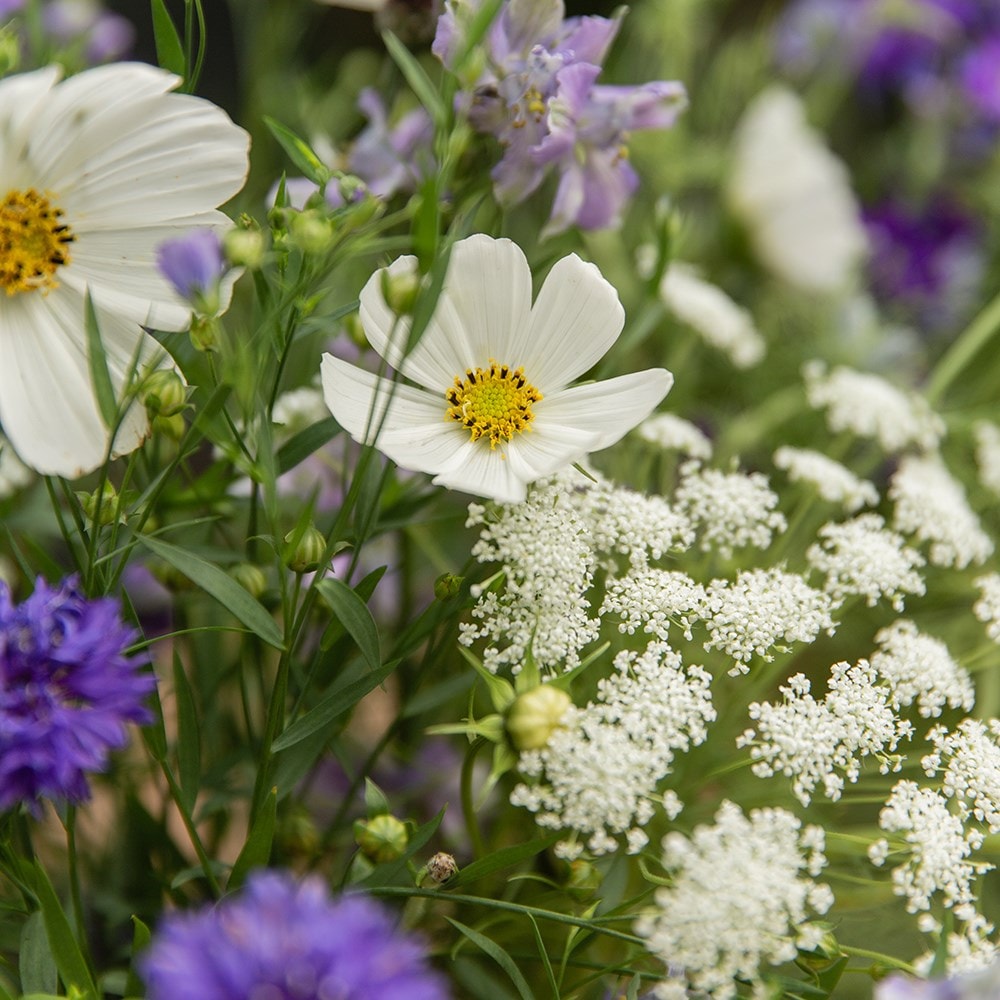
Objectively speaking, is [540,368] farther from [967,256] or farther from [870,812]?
[967,256]

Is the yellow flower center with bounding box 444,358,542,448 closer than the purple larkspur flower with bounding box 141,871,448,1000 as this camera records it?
No

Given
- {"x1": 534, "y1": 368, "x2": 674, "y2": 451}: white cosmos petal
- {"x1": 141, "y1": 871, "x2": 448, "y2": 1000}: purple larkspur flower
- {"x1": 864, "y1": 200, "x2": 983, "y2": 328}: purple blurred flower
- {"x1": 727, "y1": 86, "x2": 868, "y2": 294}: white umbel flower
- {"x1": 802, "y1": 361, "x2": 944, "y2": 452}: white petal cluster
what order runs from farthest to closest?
{"x1": 864, "y1": 200, "x2": 983, "y2": 328}: purple blurred flower → {"x1": 727, "y1": 86, "x2": 868, "y2": 294}: white umbel flower → {"x1": 802, "y1": 361, "x2": 944, "y2": 452}: white petal cluster → {"x1": 534, "y1": 368, "x2": 674, "y2": 451}: white cosmos petal → {"x1": 141, "y1": 871, "x2": 448, "y2": 1000}: purple larkspur flower

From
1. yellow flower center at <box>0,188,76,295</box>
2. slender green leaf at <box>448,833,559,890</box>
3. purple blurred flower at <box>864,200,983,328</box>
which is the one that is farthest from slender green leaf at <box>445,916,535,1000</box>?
purple blurred flower at <box>864,200,983,328</box>

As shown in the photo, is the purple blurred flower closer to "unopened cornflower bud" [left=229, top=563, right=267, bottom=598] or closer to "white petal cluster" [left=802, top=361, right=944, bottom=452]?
"white petal cluster" [left=802, top=361, right=944, bottom=452]

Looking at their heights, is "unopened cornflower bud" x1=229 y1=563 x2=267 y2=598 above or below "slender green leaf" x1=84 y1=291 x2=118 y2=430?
below

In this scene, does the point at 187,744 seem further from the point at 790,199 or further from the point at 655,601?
the point at 790,199

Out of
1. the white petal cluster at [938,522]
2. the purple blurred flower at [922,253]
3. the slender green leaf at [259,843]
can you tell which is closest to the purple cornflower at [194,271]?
the slender green leaf at [259,843]

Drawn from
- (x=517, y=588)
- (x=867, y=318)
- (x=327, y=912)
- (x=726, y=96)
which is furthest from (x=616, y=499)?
(x=726, y=96)
